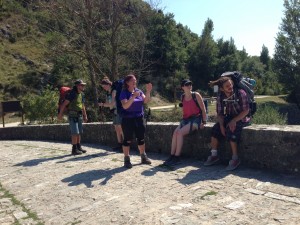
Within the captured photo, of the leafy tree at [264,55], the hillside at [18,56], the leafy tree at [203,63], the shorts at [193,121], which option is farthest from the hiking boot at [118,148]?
the leafy tree at [264,55]

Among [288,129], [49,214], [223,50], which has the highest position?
[223,50]

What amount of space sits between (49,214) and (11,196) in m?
1.18

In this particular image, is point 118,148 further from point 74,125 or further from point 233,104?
point 233,104

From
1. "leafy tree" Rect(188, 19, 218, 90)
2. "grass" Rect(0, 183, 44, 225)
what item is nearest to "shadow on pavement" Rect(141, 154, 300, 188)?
"grass" Rect(0, 183, 44, 225)

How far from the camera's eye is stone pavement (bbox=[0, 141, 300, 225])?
382cm

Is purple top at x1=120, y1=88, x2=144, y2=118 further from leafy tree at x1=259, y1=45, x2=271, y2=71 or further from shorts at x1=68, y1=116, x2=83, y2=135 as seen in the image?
leafy tree at x1=259, y1=45, x2=271, y2=71

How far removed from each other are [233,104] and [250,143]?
690 mm

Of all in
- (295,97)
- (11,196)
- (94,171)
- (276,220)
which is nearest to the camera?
(276,220)

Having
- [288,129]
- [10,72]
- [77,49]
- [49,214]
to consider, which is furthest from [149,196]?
[10,72]

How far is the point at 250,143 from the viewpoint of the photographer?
5.67 metres

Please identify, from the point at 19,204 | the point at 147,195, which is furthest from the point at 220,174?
the point at 19,204

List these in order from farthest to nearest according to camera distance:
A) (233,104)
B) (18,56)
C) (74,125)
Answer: (18,56)
(74,125)
(233,104)

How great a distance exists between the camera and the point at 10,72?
32656 millimetres

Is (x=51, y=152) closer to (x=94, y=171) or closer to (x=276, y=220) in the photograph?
(x=94, y=171)
